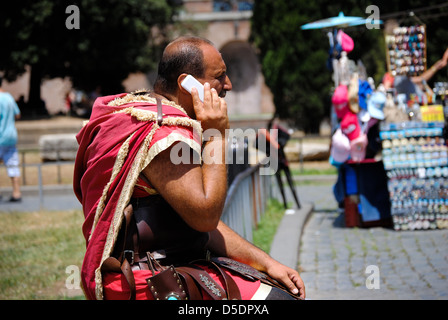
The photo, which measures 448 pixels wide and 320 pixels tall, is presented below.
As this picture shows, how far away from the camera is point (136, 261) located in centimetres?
255

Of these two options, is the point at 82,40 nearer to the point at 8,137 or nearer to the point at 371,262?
the point at 8,137

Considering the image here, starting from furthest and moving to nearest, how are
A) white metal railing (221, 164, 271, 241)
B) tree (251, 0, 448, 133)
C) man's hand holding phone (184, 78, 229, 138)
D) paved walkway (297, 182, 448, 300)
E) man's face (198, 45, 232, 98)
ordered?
tree (251, 0, 448, 133) → white metal railing (221, 164, 271, 241) → paved walkway (297, 182, 448, 300) → man's face (198, 45, 232, 98) → man's hand holding phone (184, 78, 229, 138)

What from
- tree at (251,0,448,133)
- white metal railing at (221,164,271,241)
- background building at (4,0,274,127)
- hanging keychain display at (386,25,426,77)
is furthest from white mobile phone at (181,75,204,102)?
background building at (4,0,274,127)

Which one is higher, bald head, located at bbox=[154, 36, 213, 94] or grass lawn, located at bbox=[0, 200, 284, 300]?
bald head, located at bbox=[154, 36, 213, 94]

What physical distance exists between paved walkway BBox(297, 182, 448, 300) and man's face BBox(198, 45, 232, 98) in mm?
3557

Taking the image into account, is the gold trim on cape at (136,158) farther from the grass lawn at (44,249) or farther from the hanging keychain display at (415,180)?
the hanging keychain display at (415,180)

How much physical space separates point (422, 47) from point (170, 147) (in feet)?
26.3

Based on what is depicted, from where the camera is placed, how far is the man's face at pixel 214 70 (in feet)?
8.89

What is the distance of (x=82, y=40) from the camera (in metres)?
28.0

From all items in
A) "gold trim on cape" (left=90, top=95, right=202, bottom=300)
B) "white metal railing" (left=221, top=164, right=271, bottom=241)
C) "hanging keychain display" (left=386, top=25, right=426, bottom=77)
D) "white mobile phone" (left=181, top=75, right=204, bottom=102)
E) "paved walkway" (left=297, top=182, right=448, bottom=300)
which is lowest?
"paved walkway" (left=297, top=182, right=448, bottom=300)

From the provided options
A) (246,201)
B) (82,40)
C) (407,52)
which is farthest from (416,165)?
(82,40)

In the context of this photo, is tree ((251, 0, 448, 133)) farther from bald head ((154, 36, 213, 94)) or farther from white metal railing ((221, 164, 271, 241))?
bald head ((154, 36, 213, 94))

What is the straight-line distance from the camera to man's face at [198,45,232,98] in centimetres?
271

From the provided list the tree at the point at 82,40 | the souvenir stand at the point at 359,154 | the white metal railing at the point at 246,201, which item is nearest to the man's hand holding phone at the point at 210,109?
the white metal railing at the point at 246,201
